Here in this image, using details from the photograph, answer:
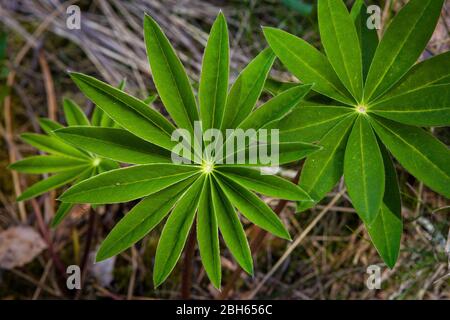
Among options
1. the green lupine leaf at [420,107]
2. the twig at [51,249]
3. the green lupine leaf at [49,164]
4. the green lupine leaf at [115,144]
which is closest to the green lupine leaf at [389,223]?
the green lupine leaf at [420,107]

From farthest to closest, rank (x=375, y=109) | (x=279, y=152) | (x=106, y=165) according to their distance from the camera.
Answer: (x=106, y=165)
(x=375, y=109)
(x=279, y=152)

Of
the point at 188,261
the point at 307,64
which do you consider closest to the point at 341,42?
the point at 307,64

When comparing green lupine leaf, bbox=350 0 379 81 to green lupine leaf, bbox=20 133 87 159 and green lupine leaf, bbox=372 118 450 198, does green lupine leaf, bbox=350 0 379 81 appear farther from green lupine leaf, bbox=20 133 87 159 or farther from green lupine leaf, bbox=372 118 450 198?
green lupine leaf, bbox=20 133 87 159

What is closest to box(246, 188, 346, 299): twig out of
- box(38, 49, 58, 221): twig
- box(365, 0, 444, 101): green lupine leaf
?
box(365, 0, 444, 101): green lupine leaf

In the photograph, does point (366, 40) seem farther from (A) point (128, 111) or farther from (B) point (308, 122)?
(A) point (128, 111)

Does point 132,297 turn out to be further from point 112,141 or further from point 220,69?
point 220,69

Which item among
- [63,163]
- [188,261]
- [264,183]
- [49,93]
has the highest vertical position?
[49,93]
